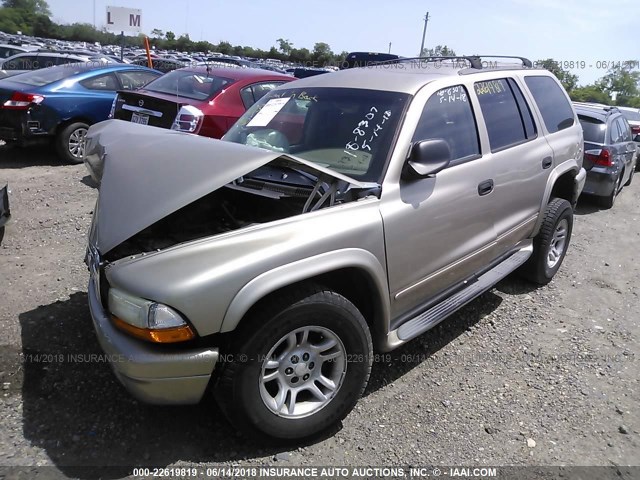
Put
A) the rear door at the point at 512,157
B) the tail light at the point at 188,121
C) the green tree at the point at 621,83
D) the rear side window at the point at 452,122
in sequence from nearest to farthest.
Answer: the rear side window at the point at 452,122 → the rear door at the point at 512,157 → the tail light at the point at 188,121 → the green tree at the point at 621,83

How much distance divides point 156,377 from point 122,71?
8123mm

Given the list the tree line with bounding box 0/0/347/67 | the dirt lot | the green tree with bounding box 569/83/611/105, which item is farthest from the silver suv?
the tree line with bounding box 0/0/347/67

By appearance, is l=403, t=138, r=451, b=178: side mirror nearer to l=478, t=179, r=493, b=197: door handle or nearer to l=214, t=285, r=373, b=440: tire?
l=478, t=179, r=493, b=197: door handle

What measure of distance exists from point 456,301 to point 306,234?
1365 millimetres

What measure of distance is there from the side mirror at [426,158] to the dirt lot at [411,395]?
1332mm

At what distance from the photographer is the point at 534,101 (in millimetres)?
4309

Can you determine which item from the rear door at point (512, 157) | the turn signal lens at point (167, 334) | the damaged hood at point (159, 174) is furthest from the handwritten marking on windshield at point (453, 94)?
the turn signal lens at point (167, 334)

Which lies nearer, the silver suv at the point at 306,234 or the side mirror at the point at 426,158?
the silver suv at the point at 306,234

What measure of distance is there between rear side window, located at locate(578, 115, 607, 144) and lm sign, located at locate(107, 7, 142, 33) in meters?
14.3

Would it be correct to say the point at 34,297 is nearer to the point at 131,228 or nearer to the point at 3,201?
the point at 3,201

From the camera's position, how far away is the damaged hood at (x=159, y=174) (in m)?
2.35

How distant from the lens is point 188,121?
6738 millimetres

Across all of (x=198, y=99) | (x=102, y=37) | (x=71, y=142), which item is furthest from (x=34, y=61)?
(x=102, y=37)

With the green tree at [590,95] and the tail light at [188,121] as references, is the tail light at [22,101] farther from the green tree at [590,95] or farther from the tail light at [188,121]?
the green tree at [590,95]
